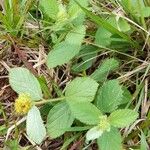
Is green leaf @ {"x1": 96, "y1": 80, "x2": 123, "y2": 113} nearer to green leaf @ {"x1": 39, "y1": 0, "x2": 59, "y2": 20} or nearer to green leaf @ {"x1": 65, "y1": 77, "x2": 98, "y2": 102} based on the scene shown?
green leaf @ {"x1": 65, "y1": 77, "x2": 98, "y2": 102}

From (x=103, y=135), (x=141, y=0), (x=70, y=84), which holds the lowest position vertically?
(x=103, y=135)

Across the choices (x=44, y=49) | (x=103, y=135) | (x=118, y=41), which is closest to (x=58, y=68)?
(x=44, y=49)

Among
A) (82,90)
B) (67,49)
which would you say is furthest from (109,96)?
(67,49)

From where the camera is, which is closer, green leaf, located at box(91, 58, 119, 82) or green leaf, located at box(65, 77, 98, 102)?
green leaf, located at box(65, 77, 98, 102)

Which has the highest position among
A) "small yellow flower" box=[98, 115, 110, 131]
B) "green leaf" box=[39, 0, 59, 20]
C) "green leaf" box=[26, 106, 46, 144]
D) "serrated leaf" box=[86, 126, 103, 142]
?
"green leaf" box=[39, 0, 59, 20]

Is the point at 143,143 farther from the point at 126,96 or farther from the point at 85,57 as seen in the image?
the point at 85,57

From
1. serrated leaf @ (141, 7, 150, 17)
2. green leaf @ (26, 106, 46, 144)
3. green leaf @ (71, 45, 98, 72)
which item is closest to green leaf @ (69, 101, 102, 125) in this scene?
green leaf @ (26, 106, 46, 144)

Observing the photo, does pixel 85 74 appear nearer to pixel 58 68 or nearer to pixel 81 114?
pixel 58 68

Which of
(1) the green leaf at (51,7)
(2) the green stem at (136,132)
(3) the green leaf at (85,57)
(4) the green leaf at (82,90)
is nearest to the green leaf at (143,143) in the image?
(2) the green stem at (136,132)
